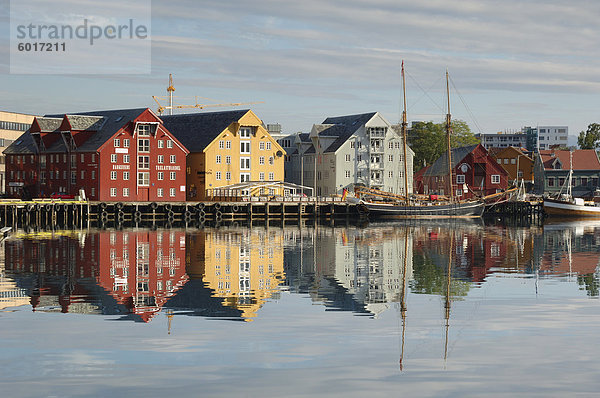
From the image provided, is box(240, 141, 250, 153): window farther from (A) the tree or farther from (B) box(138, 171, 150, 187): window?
(A) the tree

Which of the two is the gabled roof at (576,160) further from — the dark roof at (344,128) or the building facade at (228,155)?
the building facade at (228,155)

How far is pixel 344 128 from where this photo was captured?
425ft

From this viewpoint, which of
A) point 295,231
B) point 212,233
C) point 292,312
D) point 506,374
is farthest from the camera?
point 295,231

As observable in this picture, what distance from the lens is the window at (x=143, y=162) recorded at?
104 metres

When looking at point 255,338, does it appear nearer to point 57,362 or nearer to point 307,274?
A: point 57,362

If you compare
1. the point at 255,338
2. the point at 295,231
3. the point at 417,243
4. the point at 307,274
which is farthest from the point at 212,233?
the point at 255,338

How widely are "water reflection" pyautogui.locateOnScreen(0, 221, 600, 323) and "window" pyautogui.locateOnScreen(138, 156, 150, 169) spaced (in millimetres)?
28945

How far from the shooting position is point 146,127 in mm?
105188

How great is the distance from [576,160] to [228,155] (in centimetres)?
6775

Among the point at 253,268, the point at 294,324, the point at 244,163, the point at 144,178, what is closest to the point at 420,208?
the point at 244,163

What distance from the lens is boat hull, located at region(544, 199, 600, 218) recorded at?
406 ft

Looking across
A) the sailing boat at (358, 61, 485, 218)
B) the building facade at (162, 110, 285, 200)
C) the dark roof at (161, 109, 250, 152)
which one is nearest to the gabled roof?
the sailing boat at (358, 61, 485, 218)

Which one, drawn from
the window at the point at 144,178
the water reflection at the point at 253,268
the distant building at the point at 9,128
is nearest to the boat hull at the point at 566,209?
the water reflection at the point at 253,268

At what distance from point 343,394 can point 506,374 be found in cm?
430
